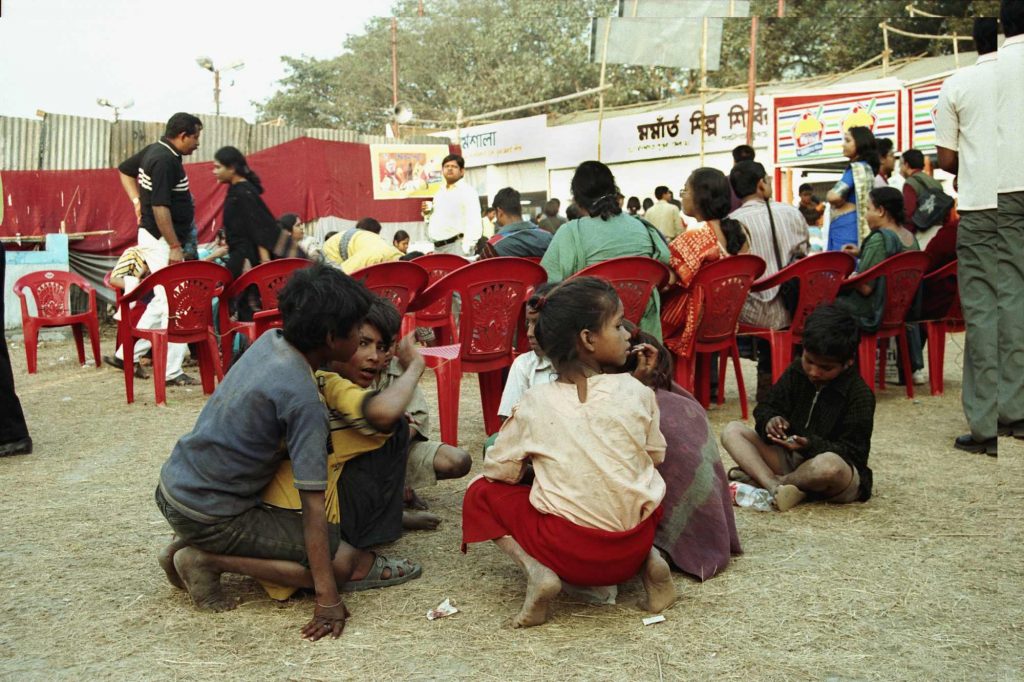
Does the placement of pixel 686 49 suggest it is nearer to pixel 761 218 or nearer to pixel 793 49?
pixel 761 218

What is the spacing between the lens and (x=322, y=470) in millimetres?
2609

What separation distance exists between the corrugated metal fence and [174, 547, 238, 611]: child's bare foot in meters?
10.9

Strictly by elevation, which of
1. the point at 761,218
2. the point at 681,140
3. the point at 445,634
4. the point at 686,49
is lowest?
the point at 445,634

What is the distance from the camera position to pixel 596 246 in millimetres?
5000

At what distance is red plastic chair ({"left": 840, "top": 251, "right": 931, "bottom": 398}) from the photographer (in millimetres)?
5742

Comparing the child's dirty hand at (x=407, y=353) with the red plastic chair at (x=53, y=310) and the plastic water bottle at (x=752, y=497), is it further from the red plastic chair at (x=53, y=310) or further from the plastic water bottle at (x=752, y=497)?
the red plastic chair at (x=53, y=310)

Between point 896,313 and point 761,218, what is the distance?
1073 millimetres

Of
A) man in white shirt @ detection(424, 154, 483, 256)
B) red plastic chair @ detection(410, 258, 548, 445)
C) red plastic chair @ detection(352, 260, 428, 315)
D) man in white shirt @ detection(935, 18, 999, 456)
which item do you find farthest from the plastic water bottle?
man in white shirt @ detection(424, 154, 483, 256)

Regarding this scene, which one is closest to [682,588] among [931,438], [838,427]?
[838,427]

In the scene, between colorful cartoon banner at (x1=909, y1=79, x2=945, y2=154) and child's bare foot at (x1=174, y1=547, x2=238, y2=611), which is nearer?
child's bare foot at (x1=174, y1=547, x2=238, y2=611)

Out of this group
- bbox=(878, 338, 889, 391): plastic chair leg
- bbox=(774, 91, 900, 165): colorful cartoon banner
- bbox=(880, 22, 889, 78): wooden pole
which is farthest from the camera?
bbox=(774, 91, 900, 165): colorful cartoon banner

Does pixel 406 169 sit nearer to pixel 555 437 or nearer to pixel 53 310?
pixel 53 310

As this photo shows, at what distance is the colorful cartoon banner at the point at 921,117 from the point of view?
1162cm

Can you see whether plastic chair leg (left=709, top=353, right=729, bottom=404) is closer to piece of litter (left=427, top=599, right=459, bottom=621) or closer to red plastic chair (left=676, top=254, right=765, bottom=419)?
red plastic chair (left=676, top=254, right=765, bottom=419)
